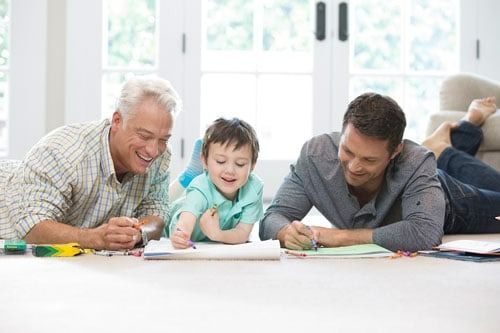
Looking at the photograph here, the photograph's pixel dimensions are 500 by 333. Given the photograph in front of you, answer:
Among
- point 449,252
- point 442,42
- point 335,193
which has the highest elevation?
point 442,42

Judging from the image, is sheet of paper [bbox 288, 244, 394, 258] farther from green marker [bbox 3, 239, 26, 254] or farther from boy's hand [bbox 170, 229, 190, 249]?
green marker [bbox 3, 239, 26, 254]

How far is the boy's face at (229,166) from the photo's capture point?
7.93 feet

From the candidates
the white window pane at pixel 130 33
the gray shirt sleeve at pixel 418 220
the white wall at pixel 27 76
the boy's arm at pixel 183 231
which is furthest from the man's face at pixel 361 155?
the white wall at pixel 27 76

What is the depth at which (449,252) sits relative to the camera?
2354 millimetres

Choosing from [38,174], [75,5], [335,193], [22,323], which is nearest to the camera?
[22,323]

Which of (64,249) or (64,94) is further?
(64,94)

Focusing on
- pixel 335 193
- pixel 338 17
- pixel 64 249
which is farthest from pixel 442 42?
pixel 64 249

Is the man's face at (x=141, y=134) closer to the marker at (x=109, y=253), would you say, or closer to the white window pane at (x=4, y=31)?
the marker at (x=109, y=253)

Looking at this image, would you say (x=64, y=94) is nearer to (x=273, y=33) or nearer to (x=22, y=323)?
(x=273, y=33)

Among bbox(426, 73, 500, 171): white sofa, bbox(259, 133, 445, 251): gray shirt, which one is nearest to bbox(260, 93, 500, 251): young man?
bbox(259, 133, 445, 251): gray shirt

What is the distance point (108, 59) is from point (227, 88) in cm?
62

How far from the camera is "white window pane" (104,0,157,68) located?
13.4ft

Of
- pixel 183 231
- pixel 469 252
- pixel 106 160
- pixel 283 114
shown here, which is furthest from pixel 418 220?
pixel 283 114

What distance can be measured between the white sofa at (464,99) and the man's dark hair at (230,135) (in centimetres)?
157
